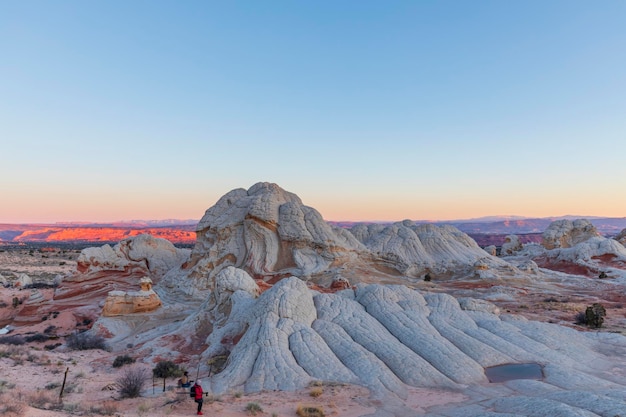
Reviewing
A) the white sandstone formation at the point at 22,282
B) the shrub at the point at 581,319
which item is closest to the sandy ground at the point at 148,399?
the shrub at the point at 581,319

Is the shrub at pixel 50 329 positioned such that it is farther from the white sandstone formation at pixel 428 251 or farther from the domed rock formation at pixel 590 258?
the domed rock formation at pixel 590 258

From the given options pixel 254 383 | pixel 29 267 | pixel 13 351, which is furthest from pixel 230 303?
pixel 29 267

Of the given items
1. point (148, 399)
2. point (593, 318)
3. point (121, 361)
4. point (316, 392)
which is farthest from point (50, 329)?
point (593, 318)

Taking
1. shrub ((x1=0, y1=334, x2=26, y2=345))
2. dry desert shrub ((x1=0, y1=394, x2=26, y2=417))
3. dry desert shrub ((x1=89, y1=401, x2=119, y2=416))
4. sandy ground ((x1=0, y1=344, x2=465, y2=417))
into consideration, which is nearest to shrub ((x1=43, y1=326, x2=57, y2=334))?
shrub ((x1=0, y1=334, x2=26, y2=345))

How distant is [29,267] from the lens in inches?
2419

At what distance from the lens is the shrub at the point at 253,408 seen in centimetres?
1168

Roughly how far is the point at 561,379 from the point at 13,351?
2365 cm

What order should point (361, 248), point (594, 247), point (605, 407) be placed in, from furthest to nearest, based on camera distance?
point (594, 247)
point (361, 248)
point (605, 407)

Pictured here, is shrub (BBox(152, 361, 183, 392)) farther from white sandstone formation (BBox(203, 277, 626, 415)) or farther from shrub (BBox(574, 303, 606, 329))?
shrub (BBox(574, 303, 606, 329))

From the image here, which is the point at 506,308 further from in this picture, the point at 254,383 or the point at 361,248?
the point at 254,383

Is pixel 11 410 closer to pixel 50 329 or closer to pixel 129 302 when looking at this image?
pixel 129 302

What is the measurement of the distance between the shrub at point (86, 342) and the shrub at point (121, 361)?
12.2ft

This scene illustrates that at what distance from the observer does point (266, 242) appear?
35.1 meters

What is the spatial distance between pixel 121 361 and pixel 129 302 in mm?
8109
